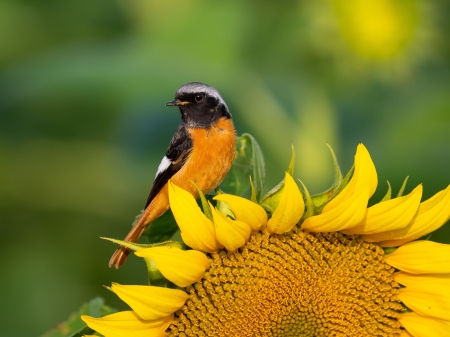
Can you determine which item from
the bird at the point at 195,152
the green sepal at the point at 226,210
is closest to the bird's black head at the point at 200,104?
the bird at the point at 195,152

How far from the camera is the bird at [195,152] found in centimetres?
338

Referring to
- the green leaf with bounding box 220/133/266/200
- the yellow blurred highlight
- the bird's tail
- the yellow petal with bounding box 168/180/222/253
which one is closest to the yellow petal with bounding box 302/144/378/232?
the yellow petal with bounding box 168/180/222/253

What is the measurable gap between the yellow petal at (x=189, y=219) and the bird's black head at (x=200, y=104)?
0.84 metres

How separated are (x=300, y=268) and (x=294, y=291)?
3.2 inches

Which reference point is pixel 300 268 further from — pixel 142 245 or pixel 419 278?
pixel 142 245

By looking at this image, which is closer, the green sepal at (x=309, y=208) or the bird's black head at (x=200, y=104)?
the green sepal at (x=309, y=208)

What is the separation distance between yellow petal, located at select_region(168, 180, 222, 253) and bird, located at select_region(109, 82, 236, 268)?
429 mm

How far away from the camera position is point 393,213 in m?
2.99

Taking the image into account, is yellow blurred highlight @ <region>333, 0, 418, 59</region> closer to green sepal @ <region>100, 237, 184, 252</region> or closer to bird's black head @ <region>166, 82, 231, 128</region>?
bird's black head @ <region>166, 82, 231, 128</region>

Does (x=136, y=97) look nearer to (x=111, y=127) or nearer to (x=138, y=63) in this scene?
(x=138, y=63)

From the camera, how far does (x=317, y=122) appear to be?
6.14m

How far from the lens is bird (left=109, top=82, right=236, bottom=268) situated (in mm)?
3379

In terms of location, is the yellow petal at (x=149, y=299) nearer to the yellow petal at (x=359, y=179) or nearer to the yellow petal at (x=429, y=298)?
the yellow petal at (x=359, y=179)

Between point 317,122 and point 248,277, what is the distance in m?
3.22
